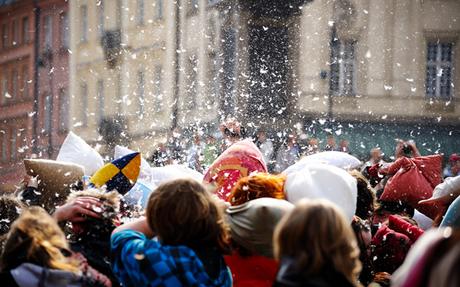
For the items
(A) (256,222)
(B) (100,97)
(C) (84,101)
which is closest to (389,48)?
(B) (100,97)

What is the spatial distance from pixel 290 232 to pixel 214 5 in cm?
3118

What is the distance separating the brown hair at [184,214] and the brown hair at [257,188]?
66 cm

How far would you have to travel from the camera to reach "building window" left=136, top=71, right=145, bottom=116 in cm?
4112

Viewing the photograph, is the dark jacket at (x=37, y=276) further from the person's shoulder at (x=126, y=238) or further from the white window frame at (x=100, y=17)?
the white window frame at (x=100, y=17)

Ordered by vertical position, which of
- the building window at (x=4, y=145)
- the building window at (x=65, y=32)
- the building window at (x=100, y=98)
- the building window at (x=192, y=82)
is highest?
the building window at (x=65, y=32)

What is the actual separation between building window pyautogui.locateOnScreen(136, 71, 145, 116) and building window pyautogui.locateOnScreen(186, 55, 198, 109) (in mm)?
4665

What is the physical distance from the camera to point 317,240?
3.99 m

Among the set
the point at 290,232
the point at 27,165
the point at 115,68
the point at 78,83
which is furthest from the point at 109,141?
the point at 290,232

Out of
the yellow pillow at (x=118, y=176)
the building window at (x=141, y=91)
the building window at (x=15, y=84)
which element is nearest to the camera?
the yellow pillow at (x=118, y=176)

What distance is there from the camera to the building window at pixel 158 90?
37219mm

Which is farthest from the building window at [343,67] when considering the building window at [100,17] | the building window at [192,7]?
the building window at [100,17]

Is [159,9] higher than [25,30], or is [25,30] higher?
[159,9]

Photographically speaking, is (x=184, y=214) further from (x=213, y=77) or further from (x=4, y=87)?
(x=4, y=87)

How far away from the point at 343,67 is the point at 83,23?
16.3 meters
